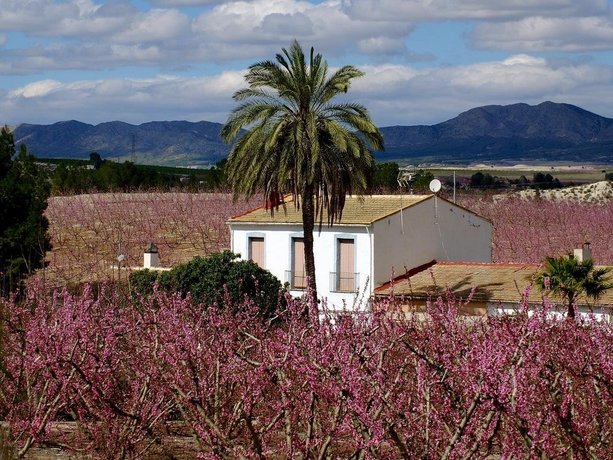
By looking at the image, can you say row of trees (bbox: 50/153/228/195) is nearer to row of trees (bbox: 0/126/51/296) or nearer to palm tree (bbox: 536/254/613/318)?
row of trees (bbox: 0/126/51/296)

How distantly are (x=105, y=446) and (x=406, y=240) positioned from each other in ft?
98.7

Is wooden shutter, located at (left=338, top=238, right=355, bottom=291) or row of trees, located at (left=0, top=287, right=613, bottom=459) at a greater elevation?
row of trees, located at (left=0, top=287, right=613, bottom=459)

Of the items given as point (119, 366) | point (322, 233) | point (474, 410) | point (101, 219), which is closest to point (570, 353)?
point (474, 410)

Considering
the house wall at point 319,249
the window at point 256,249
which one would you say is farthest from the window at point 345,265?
the window at point 256,249

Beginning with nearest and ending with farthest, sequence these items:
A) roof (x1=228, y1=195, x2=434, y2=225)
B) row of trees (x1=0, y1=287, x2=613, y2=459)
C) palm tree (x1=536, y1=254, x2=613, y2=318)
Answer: row of trees (x1=0, y1=287, x2=613, y2=459) → palm tree (x1=536, y1=254, x2=613, y2=318) → roof (x1=228, y1=195, x2=434, y2=225)

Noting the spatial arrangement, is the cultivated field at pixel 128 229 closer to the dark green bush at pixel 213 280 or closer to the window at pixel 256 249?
the window at pixel 256 249

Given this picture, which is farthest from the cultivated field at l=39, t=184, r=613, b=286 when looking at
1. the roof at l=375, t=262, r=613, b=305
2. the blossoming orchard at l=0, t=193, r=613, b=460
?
the blossoming orchard at l=0, t=193, r=613, b=460

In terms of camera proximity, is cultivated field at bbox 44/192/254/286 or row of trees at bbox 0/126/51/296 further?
cultivated field at bbox 44/192/254/286

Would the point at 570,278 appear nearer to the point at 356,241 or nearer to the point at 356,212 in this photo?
the point at 356,241

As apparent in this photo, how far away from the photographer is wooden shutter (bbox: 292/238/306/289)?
42781 millimetres

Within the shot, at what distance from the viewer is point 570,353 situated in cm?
1276

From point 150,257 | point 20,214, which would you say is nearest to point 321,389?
point 20,214

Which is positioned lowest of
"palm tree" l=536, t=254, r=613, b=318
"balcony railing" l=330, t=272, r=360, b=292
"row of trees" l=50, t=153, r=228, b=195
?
"balcony railing" l=330, t=272, r=360, b=292

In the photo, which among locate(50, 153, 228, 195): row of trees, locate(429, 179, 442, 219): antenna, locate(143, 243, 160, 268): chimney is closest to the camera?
locate(429, 179, 442, 219): antenna
